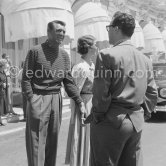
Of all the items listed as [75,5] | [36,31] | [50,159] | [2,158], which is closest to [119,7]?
[75,5]

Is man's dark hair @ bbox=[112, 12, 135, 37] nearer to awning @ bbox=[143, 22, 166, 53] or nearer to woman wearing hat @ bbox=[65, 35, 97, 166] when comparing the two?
woman wearing hat @ bbox=[65, 35, 97, 166]

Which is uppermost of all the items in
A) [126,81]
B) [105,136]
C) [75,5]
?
[75,5]

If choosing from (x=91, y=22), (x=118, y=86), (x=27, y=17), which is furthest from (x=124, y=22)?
(x=91, y=22)

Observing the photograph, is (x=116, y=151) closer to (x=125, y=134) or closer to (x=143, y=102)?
(x=125, y=134)

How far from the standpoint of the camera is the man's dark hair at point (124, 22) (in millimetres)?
3018

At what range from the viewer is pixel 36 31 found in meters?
12.0

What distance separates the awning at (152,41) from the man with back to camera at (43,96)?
838 inches

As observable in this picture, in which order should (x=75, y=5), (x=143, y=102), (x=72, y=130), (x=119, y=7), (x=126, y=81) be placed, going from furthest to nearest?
1. (x=119, y=7)
2. (x=75, y=5)
3. (x=72, y=130)
4. (x=143, y=102)
5. (x=126, y=81)

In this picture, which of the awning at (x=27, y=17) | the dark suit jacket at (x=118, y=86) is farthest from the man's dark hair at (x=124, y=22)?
the awning at (x=27, y=17)

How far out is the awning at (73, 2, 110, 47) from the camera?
16.7m

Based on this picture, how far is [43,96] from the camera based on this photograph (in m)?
4.11

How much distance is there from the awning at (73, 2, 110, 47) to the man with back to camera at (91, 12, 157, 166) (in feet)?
44.7

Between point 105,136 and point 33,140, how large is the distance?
1.31m

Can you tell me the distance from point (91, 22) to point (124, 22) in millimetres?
13993
